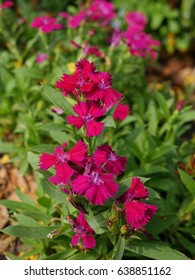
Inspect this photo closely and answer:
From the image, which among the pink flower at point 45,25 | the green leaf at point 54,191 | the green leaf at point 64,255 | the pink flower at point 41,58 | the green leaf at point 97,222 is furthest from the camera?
the pink flower at point 41,58

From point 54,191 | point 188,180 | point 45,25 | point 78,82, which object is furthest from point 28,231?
point 45,25

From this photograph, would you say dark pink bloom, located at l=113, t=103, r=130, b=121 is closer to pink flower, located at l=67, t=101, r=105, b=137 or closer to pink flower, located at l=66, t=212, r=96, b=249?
pink flower, located at l=67, t=101, r=105, b=137

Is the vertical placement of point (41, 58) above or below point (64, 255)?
above

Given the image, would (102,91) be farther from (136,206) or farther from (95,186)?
(136,206)

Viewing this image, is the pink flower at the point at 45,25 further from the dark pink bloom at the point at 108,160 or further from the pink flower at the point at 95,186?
the pink flower at the point at 95,186

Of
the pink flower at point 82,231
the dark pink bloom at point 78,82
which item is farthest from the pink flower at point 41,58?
the pink flower at point 82,231

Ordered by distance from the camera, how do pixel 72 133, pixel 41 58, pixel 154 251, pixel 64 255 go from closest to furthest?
pixel 154 251, pixel 64 255, pixel 72 133, pixel 41 58

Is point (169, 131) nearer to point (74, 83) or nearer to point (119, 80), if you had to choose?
point (119, 80)
